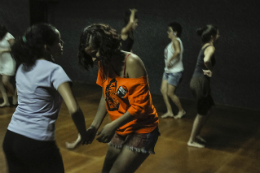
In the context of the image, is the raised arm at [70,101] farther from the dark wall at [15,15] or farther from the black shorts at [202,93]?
the dark wall at [15,15]

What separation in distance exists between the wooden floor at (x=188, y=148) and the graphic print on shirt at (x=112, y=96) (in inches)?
55.9

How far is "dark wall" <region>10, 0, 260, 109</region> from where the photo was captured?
5859mm

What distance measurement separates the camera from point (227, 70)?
6.11 m

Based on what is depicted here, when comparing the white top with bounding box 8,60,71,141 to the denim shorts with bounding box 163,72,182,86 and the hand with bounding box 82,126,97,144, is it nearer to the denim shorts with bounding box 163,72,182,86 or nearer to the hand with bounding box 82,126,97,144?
the hand with bounding box 82,126,97,144

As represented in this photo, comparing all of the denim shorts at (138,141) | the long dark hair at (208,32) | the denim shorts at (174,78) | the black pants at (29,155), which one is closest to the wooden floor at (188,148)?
the denim shorts at (174,78)

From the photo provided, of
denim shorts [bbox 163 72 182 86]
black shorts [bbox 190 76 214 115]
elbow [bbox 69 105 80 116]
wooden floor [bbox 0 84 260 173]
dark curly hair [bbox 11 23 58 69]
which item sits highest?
dark curly hair [bbox 11 23 58 69]

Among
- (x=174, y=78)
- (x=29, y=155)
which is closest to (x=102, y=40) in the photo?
(x=29, y=155)

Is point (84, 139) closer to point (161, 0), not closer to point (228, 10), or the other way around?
point (228, 10)

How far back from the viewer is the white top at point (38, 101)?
1432 mm

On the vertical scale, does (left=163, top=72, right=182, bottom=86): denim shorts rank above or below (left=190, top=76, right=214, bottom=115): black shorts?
below

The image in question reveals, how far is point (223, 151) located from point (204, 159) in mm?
417

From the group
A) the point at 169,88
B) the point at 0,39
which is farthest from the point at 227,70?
the point at 0,39

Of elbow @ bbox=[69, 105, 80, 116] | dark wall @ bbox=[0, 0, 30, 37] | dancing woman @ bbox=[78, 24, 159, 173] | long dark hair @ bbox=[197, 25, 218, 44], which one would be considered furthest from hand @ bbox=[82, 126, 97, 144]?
dark wall @ bbox=[0, 0, 30, 37]

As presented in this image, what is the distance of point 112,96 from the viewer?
1.79m
